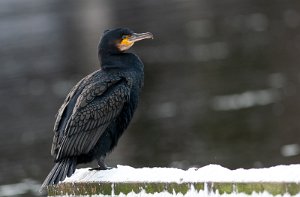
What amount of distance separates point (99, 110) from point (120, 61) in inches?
22.5

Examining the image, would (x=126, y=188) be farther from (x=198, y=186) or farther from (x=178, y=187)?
(x=198, y=186)

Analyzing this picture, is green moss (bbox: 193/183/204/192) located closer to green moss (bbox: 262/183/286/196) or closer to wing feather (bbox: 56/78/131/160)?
green moss (bbox: 262/183/286/196)

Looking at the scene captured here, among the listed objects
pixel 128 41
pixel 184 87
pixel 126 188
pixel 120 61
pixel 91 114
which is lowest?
pixel 126 188

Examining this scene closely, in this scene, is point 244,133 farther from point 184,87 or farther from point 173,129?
point 184,87

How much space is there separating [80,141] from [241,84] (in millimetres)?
12033

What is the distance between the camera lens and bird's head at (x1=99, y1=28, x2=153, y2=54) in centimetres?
762

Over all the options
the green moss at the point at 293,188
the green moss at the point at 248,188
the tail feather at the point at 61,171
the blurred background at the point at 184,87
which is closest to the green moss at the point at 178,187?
the green moss at the point at 248,188

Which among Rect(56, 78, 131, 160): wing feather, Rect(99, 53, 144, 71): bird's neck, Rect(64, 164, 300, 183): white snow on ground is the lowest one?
Rect(64, 164, 300, 183): white snow on ground

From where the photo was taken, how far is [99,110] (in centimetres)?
714

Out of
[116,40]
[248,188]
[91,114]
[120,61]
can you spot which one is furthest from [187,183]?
[116,40]

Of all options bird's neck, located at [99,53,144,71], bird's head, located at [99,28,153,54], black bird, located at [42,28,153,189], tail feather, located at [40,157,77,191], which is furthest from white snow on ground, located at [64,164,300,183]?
bird's head, located at [99,28,153,54]

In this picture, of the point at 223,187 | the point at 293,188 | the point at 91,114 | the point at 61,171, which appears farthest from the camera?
the point at 91,114

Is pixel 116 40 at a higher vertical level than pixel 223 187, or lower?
higher

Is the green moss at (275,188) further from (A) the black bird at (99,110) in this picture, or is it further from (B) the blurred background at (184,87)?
(B) the blurred background at (184,87)
